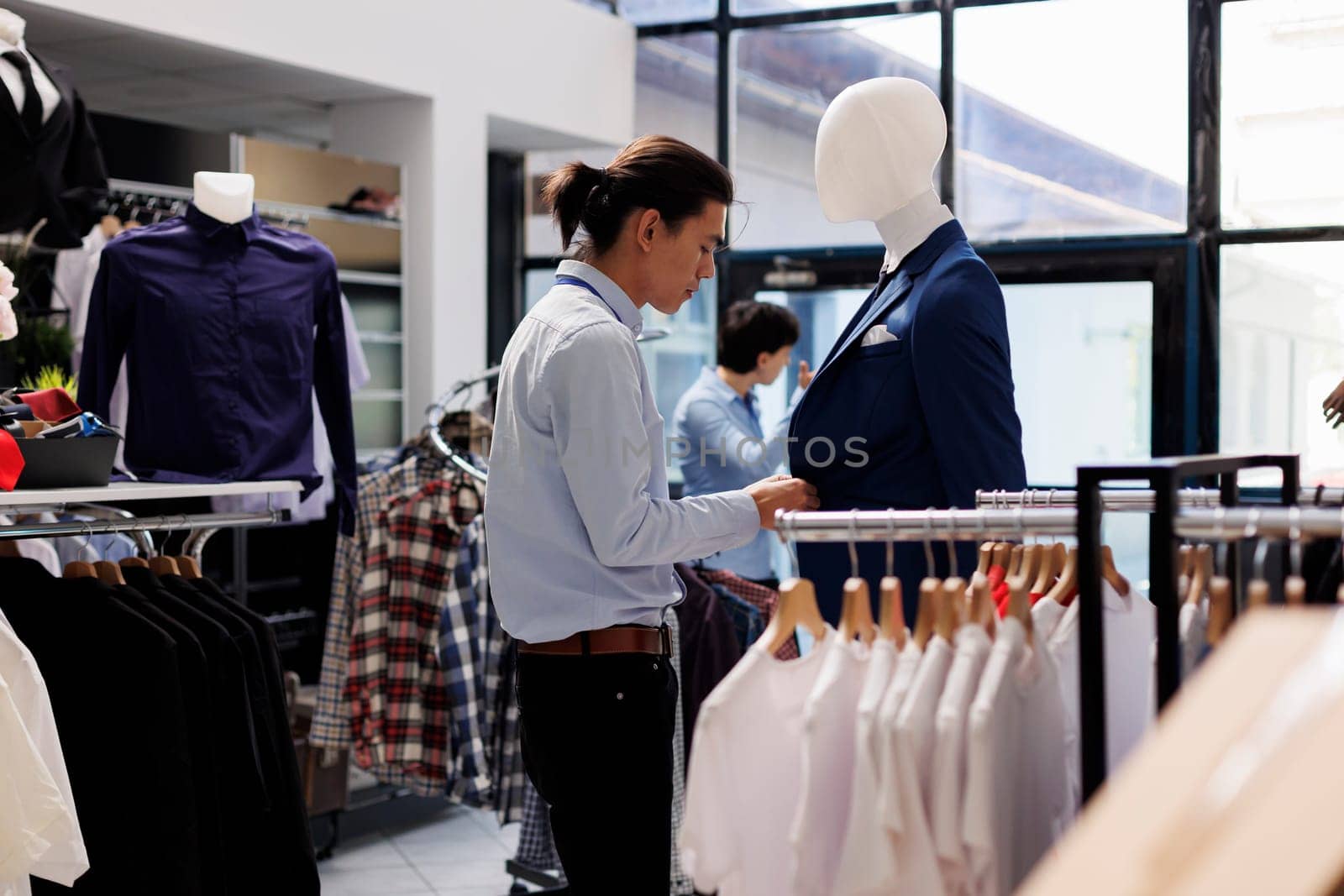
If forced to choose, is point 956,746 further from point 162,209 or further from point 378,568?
point 162,209

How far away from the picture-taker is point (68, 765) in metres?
2.41

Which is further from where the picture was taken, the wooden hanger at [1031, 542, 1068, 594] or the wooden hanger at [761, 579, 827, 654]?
the wooden hanger at [1031, 542, 1068, 594]

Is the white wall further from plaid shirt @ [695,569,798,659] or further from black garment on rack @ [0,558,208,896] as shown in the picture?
black garment on rack @ [0,558,208,896]

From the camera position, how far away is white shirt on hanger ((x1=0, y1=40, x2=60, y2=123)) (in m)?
3.11

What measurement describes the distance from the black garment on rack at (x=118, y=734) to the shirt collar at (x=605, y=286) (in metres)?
1.02

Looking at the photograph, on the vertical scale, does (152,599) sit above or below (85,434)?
below

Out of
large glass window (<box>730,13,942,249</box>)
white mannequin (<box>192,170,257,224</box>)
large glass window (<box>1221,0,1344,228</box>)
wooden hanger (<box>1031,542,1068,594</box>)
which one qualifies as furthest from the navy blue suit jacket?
large glass window (<box>730,13,942,249</box>)

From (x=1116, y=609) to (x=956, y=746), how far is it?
420mm

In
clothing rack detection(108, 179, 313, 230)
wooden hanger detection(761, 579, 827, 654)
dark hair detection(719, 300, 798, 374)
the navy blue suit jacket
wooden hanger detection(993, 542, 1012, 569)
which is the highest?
clothing rack detection(108, 179, 313, 230)

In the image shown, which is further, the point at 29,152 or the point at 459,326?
the point at 459,326

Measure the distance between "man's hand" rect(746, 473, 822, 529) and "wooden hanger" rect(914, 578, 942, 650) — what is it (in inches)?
21.3

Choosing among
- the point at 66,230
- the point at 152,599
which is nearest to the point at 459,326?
the point at 66,230

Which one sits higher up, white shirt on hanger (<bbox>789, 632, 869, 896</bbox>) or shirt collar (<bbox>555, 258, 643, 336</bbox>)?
shirt collar (<bbox>555, 258, 643, 336</bbox>)

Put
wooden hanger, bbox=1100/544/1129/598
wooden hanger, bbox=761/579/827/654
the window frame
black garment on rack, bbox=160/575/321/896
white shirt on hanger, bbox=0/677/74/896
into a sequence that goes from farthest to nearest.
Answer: the window frame, black garment on rack, bbox=160/575/321/896, white shirt on hanger, bbox=0/677/74/896, wooden hanger, bbox=1100/544/1129/598, wooden hanger, bbox=761/579/827/654
